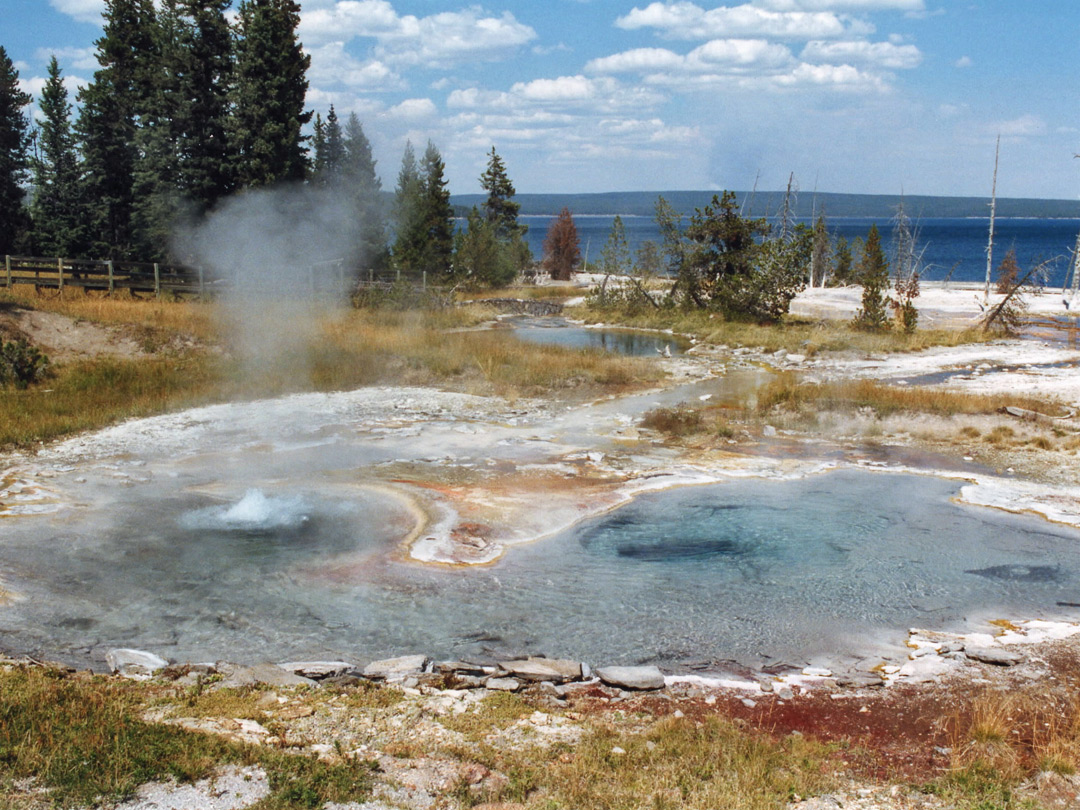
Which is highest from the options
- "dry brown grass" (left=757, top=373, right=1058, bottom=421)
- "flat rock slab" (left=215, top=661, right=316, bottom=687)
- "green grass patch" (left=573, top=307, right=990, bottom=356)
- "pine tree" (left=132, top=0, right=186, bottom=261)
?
"pine tree" (left=132, top=0, right=186, bottom=261)

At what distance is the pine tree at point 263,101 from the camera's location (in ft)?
89.8

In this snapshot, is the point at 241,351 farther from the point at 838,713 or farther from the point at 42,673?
the point at 838,713

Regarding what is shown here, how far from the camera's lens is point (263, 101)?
27.9 m

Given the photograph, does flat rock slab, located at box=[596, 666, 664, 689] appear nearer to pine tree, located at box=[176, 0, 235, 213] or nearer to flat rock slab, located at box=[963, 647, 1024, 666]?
flat rock slab, located at box=[963, 647, 1024, 666]

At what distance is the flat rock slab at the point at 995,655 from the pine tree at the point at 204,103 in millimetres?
26084

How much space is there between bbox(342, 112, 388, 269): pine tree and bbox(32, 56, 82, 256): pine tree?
33.7ft

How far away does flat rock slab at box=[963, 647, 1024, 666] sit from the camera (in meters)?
6.69

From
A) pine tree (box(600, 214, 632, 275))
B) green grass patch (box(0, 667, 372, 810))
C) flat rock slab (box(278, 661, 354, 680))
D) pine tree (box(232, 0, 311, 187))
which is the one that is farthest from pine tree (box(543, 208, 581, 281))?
green grass patch (box(0, 667, 372, 810))

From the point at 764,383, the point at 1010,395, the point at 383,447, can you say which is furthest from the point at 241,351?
the point at 1010,395

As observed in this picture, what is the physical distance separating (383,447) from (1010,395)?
1213 centimetres

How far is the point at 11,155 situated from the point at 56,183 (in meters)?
1.90

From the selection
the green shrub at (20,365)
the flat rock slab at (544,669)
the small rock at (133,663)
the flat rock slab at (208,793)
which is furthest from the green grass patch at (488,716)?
the green shrub at (20,365)

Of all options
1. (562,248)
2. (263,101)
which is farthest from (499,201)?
(263,101)

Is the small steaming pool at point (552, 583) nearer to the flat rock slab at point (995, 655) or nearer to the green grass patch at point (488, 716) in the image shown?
the flat rock slab at point (995, 655)
